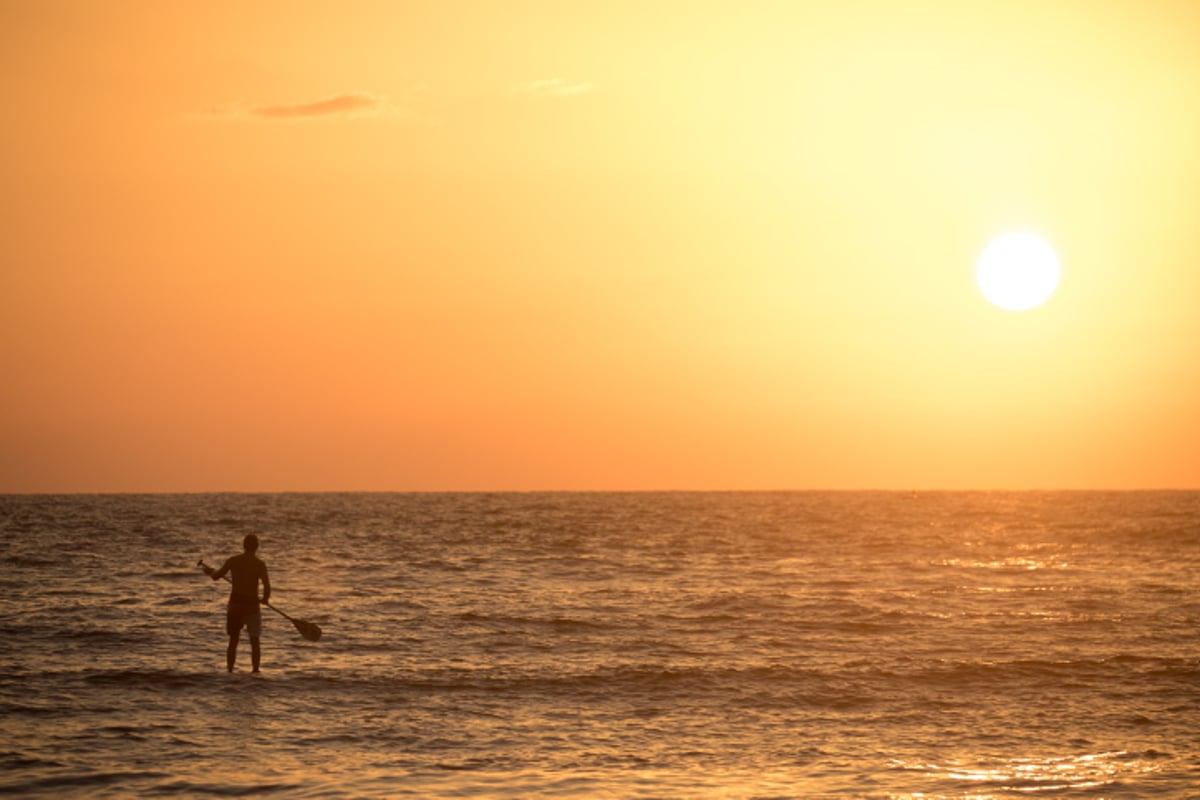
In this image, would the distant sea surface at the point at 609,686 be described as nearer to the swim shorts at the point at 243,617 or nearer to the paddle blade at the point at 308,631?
the paddle blade at the point at 308,631

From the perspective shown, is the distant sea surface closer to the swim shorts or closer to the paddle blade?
the paddle blade

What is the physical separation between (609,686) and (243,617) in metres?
5.84

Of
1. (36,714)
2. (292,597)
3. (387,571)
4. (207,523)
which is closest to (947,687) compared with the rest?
(36,714)

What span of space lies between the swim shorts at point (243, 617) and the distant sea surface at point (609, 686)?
737 mm

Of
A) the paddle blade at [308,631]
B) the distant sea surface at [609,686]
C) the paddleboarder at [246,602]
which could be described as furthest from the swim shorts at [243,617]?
the paddle blade at [308,631]

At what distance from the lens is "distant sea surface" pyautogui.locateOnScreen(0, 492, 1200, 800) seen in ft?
43.1

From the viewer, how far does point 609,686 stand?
1905 centimetres

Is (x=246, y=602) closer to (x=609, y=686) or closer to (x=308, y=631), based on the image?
(x=308, y=631)

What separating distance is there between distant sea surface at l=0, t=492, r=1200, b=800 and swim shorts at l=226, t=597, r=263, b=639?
29.0 inches

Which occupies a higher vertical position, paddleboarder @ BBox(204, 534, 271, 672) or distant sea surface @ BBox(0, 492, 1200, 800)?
paddleboarder @ BBox(204, 534, 271, 672)

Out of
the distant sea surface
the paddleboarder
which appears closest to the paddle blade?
the distant sea surface

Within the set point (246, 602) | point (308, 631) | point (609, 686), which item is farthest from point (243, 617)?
point (609, 686)

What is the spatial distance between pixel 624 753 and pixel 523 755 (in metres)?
1.16

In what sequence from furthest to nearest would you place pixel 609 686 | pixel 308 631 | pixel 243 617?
pixel 308 631, pixel 243 617, pixel 609 686
